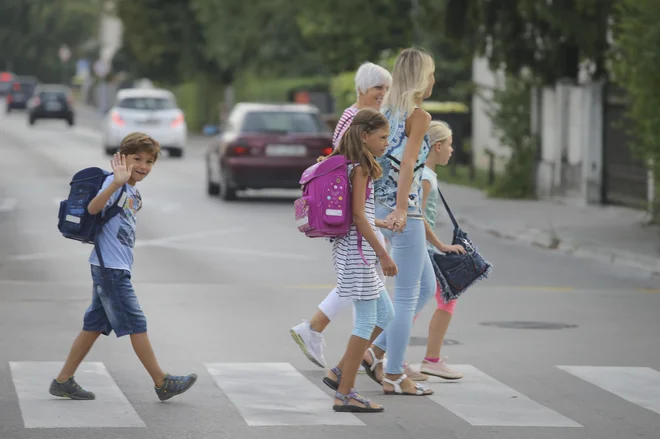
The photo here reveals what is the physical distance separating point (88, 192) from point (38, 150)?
34.8m

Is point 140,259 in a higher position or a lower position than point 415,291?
lower

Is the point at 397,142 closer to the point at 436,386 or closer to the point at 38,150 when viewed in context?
the point at 436,386

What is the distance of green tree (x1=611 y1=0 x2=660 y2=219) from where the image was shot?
661 inches

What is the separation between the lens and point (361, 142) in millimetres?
8180

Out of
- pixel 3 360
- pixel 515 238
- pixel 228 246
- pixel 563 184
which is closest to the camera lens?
pixel 3 360

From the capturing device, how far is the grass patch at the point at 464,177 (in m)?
29.5

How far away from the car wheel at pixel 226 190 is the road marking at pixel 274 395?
15.0 meters

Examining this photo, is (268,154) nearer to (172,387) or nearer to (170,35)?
(172,387)

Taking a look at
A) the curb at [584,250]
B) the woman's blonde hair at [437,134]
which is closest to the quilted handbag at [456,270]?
the woman's blonde hair at [437,134]

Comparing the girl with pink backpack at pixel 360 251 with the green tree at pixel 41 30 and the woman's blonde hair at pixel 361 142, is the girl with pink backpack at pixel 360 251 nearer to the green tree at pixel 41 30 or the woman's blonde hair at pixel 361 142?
the woman's blonde hair at pixel 361 142

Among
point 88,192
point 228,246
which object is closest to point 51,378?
point 88,192

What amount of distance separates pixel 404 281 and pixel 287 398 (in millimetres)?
850

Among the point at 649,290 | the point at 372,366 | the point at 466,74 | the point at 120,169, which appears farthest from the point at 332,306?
the point at 466,74

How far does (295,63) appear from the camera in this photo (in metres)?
53.6
